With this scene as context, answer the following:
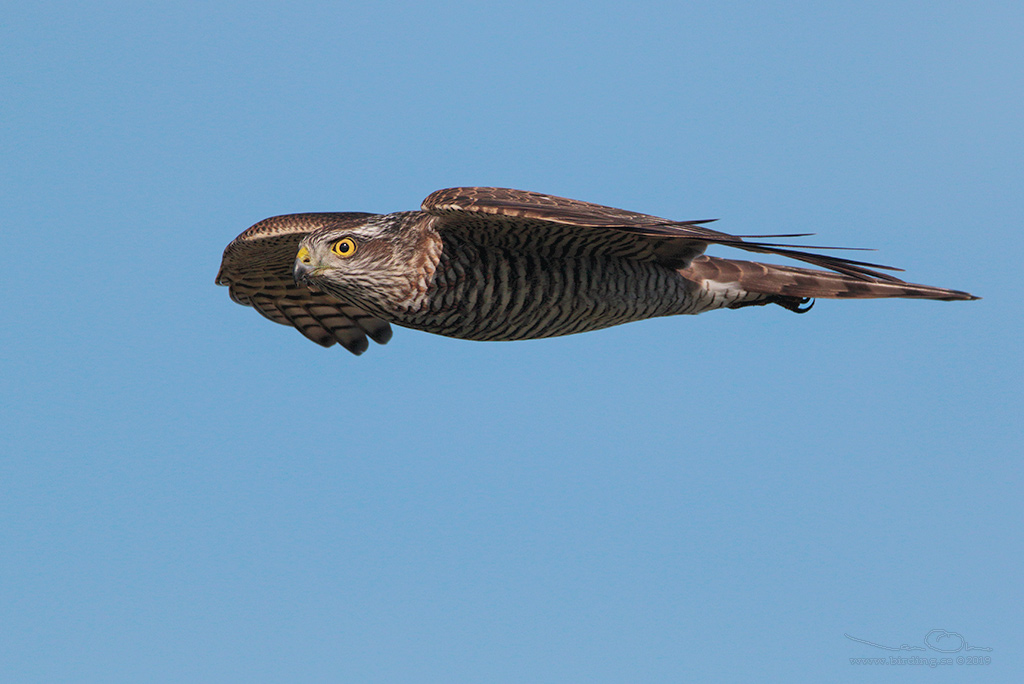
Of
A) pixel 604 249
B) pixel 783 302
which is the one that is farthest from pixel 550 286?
pixel 783 302

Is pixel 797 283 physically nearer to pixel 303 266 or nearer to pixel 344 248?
pixel 344 248

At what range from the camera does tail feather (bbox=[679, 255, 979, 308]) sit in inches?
323

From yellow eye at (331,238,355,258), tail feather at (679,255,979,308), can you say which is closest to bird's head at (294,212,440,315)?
yellow eye at (331,238,355,258)

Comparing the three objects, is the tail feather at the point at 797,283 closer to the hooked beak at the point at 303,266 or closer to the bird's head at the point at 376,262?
the bird's head at the point at 376,262

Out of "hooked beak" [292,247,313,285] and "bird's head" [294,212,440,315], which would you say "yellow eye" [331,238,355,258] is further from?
"hooked beak" [292,247,313,285]

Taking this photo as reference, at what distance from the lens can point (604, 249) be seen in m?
7.51

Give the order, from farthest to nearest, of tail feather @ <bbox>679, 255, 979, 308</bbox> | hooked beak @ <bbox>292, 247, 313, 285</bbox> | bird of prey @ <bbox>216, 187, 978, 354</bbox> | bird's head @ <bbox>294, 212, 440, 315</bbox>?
tail feather @ <bbox>679, 255, 979, 308</bbox> < hooked beak @ <bbox>292, 247, 313, 285</bbox> < bird's head @ <bbox>294, 212, 440, 315</bbox> < bird of prey @ <bbox>216, 187, 978, 354</bbox>

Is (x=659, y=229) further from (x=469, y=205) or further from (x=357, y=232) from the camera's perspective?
(x=357, y=232)

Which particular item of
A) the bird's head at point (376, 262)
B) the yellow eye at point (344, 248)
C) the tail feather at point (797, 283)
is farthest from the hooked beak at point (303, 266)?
the tail feather at point (797, 283)

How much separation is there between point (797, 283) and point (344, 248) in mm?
3860

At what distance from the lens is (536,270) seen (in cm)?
748

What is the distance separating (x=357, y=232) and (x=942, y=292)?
4873 mm

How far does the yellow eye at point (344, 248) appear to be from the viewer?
736 centimetres

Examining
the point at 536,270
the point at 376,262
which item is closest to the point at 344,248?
the point at 376,262
